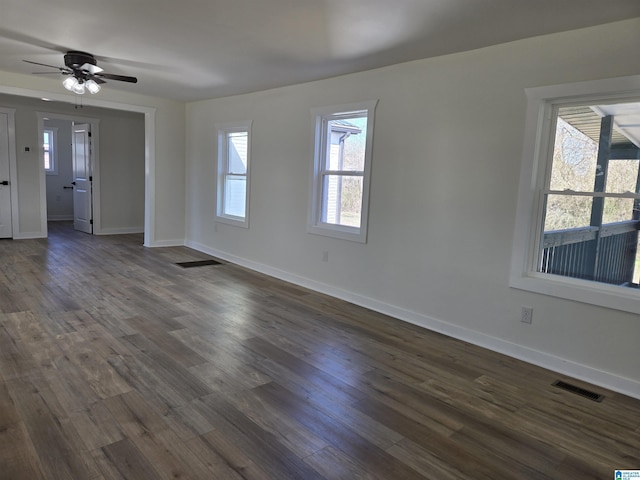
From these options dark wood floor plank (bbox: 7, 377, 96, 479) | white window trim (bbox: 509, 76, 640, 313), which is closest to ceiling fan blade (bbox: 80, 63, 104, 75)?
dark wood floor plank (bbox: 7, 377, 96, 479)

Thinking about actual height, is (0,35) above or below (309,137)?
above

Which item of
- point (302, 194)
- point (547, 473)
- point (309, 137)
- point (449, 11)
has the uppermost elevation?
point (449, 11)

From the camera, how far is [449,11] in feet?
9.05

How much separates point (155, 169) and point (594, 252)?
20.9ft

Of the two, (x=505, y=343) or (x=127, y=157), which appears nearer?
(x=505, y=343)

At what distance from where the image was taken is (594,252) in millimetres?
3094

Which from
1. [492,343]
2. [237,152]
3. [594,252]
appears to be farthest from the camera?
[237,152]

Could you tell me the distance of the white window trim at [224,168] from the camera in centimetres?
607

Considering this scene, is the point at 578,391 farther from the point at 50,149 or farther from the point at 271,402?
the point at 50,149

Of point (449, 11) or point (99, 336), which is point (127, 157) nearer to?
point (99, 336)

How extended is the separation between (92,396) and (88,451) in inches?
21.8

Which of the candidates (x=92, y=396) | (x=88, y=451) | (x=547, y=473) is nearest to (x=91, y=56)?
(x=92, y=396)

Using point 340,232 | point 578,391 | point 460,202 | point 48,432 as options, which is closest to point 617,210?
point 460,202

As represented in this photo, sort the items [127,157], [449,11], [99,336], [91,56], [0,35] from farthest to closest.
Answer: [127,157]
[91,56]
[0,35]
[99,336]
[449,11]
